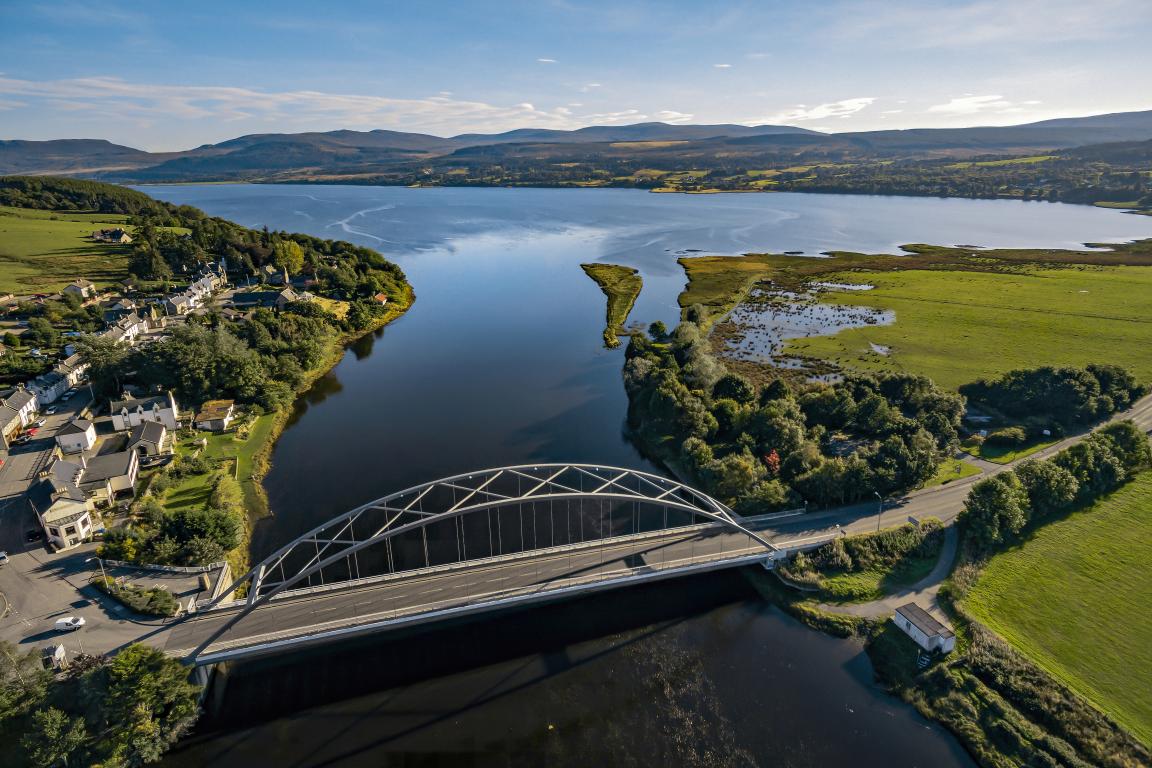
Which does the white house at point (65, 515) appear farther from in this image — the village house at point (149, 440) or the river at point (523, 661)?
the river at point (523, 661)

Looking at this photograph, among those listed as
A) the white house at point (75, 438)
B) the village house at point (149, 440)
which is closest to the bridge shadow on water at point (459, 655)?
the village house at point (149, 440)

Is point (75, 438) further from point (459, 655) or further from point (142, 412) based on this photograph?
point (459, 655)

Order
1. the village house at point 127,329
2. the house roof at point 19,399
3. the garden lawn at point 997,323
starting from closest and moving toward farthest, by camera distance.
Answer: the house roof at point 19,399, the village house at point 127,329, the garden lawn at point 997,323

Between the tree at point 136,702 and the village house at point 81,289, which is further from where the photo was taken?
the village house at point 81,289

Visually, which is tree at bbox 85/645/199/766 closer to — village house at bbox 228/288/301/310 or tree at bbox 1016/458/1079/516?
tree at bbox 1016/458/1079/516

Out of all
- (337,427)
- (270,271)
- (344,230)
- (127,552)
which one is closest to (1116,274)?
(337,427)

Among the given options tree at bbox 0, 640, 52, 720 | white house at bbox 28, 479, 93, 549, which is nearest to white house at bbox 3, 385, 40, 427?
white house at bbox 28, 479, 93, 549

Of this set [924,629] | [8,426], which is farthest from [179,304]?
[924,629]
